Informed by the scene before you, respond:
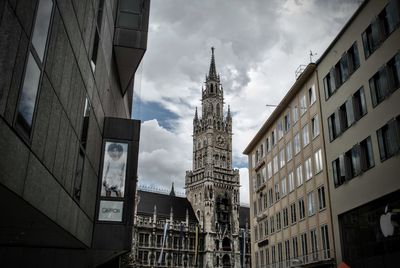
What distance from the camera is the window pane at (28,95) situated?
9.67m

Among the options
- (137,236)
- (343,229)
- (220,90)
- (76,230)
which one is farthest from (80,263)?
(220,90)

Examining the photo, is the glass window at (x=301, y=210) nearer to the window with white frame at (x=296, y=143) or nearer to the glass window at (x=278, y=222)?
the window with white frame at (x=296, y=143)


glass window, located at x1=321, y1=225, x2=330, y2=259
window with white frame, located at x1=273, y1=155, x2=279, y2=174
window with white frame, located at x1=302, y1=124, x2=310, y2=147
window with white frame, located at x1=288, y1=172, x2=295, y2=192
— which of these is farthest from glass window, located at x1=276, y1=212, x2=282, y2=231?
glass window, located at x1=321, y1=225, x2=330, y2=259

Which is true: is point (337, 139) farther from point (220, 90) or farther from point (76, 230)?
point (220, 90)

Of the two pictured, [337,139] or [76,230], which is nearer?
[76,230]

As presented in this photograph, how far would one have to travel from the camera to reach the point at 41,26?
10.6 m

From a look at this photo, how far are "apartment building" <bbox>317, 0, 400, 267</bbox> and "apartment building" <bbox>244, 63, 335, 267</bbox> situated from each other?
211 cm

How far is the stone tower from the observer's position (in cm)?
11538

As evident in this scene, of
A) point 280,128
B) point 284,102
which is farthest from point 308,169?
point 280,128

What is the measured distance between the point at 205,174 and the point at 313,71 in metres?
88.9

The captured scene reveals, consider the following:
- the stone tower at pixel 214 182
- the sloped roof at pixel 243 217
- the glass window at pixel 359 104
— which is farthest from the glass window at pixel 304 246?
the sloped roof at pixel 243 217

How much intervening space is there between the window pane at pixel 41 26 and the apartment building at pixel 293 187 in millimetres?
25554

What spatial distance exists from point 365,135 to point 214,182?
9751cm

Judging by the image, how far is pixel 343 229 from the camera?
94.8 ft
